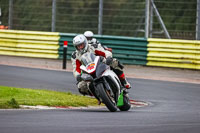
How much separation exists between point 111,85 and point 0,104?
78.8 inches

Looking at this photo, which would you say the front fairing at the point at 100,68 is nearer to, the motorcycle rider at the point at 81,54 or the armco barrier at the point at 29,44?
the motorcycle rider at the point at 81,54

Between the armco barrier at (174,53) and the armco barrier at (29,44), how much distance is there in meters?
4.00

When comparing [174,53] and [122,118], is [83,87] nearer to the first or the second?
[122,118]

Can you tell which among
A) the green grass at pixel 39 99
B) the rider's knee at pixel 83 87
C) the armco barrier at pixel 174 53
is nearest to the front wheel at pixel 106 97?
the rider's knee at pixel 83 87

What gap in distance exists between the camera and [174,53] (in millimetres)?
19984

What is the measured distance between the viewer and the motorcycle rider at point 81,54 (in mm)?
10734

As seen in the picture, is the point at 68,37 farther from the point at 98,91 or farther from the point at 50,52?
the point at 98,91

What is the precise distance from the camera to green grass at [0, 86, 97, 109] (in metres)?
11.1

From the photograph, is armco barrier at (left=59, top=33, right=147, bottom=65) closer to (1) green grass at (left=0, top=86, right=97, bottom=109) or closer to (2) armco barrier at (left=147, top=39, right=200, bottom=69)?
(2) armco barrier at (left=147, top=39, right=200, bottom=69)

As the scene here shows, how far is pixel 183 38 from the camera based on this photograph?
66.5 feet

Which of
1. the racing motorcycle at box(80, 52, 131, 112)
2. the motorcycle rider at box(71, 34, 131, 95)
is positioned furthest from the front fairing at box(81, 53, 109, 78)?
the motorcycle rider at box(71, 34, 131, 95)

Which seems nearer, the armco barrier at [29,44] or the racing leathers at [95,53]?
the racing leathers at [95,53]

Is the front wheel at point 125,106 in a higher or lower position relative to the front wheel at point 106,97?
lower

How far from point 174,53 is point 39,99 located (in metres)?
9.20
